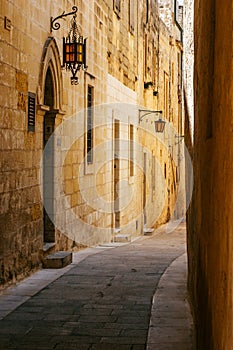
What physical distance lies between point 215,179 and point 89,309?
13.0 ft

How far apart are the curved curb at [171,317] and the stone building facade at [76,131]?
6.41 feet

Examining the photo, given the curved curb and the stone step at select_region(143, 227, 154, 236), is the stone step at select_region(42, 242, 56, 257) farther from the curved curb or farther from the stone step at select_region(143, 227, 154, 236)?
the stone step at select_region(143, 227, 154, 236)

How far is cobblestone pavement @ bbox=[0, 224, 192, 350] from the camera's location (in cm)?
633

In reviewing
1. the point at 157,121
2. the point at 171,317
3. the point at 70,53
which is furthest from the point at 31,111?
the point at 157,121

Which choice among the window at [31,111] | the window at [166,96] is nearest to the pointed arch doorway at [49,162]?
the window at [31,111]

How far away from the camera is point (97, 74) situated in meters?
15.5

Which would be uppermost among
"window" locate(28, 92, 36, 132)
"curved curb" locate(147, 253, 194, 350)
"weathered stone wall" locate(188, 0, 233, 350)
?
"window" locate(28, 92, 36, 132)

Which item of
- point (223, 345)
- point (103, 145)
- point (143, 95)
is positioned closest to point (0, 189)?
point (223, 345)

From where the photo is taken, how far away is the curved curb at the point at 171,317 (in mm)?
6081

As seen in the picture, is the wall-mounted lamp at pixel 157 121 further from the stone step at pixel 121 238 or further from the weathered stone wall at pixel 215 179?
the weathered stone wall at pixel 215 179

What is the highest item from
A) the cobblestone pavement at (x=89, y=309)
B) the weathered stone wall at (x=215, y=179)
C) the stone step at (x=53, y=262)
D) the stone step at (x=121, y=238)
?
the weathered stone wall at (x=215, y=179)

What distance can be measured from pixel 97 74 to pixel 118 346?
10085mm

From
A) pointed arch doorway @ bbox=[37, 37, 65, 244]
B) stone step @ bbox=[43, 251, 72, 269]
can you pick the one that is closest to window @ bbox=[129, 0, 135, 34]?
pointed arch doorway @ bbox=[37, 37, 65, 244]

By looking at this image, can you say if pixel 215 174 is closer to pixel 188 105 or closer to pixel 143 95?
pixel 188 105
